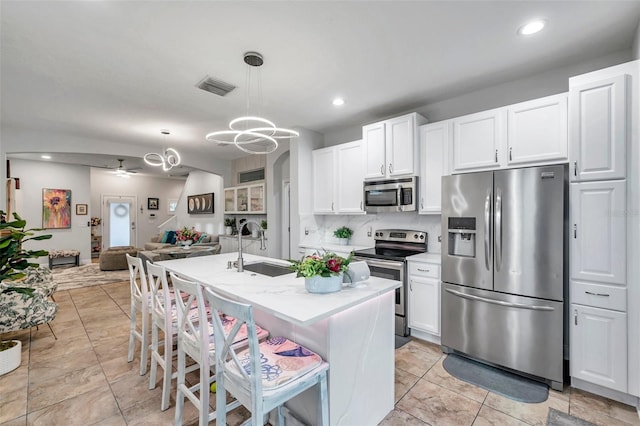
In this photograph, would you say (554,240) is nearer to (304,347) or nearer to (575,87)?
(575,87)

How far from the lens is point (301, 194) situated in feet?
A: 15.2

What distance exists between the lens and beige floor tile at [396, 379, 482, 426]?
6.56 feet

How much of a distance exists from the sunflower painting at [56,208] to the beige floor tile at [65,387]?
694cm

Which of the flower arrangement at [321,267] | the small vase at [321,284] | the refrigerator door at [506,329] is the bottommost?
the refrigerator door at [506,329]

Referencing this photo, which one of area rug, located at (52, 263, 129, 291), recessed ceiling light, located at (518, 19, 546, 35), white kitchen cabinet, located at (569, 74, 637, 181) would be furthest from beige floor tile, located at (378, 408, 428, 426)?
area rug, located at (52, 263, 129, 291)

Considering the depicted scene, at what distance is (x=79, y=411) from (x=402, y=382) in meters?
2.49

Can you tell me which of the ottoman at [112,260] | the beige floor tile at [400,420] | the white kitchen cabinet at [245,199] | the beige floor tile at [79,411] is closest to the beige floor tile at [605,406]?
the beige floor tile at [400,420]

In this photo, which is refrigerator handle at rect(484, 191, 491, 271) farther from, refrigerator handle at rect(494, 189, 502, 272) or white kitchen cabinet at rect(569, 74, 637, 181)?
white kitchen cabinet at rect(569, 74, 637, 181)

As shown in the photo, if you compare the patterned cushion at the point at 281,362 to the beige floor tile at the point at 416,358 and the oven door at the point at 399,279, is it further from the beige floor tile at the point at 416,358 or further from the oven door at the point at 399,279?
the oven door at the point at 399,279

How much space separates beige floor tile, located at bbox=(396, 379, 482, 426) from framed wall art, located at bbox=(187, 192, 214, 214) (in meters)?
7.16

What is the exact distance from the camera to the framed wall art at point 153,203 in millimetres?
10719

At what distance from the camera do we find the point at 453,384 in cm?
241

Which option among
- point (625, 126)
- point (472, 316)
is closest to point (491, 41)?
point (625, 126)

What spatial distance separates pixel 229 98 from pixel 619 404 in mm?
4553
